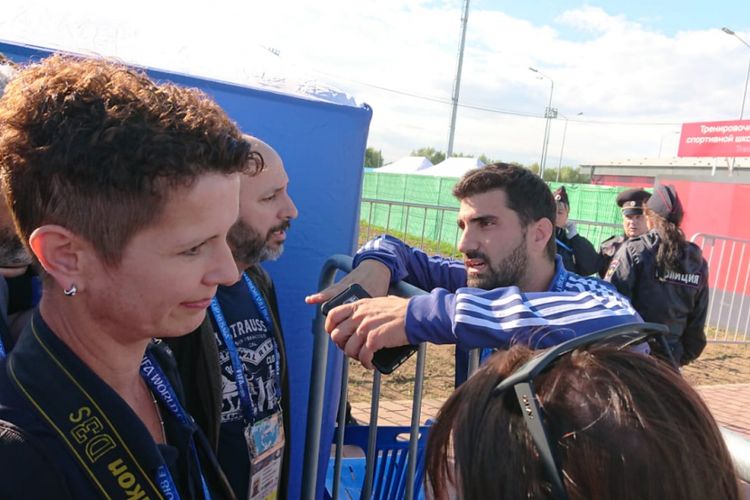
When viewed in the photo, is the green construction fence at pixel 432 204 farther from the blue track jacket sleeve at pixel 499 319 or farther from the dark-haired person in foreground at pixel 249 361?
the blue track jacket sleeve at pixel 499 319

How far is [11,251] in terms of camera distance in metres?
1.39

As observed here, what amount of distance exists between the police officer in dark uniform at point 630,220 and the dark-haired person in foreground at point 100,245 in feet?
16.1

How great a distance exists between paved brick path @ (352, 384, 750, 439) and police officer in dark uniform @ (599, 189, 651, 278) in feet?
4.65

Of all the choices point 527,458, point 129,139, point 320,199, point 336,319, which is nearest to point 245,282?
point 336,319

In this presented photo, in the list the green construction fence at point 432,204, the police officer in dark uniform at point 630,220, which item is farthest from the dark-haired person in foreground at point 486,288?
the green construction fence at point 432,204

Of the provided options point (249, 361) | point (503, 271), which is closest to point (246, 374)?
point (249, 361)

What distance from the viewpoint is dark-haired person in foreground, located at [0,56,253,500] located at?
3.08 feet

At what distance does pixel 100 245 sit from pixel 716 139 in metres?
34.2

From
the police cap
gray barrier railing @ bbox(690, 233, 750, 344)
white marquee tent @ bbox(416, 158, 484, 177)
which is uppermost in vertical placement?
white marquee tent @ bbox(416, 158, 484, 177)

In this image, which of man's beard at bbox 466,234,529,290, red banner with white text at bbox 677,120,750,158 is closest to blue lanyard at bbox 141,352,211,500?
man's beard at bbox 466,234,529,290

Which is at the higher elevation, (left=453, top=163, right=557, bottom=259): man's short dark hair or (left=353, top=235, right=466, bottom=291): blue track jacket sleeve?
(left=453, top=163, right=557, bottom=259): man's short dark hair

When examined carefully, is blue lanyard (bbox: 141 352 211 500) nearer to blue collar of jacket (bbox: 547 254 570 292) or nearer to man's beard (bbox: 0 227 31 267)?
man's beard (bbox: 0 227 31 267)

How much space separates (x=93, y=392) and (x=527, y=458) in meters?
0.74

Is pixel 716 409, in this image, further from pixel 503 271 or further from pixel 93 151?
pixel 93 151
